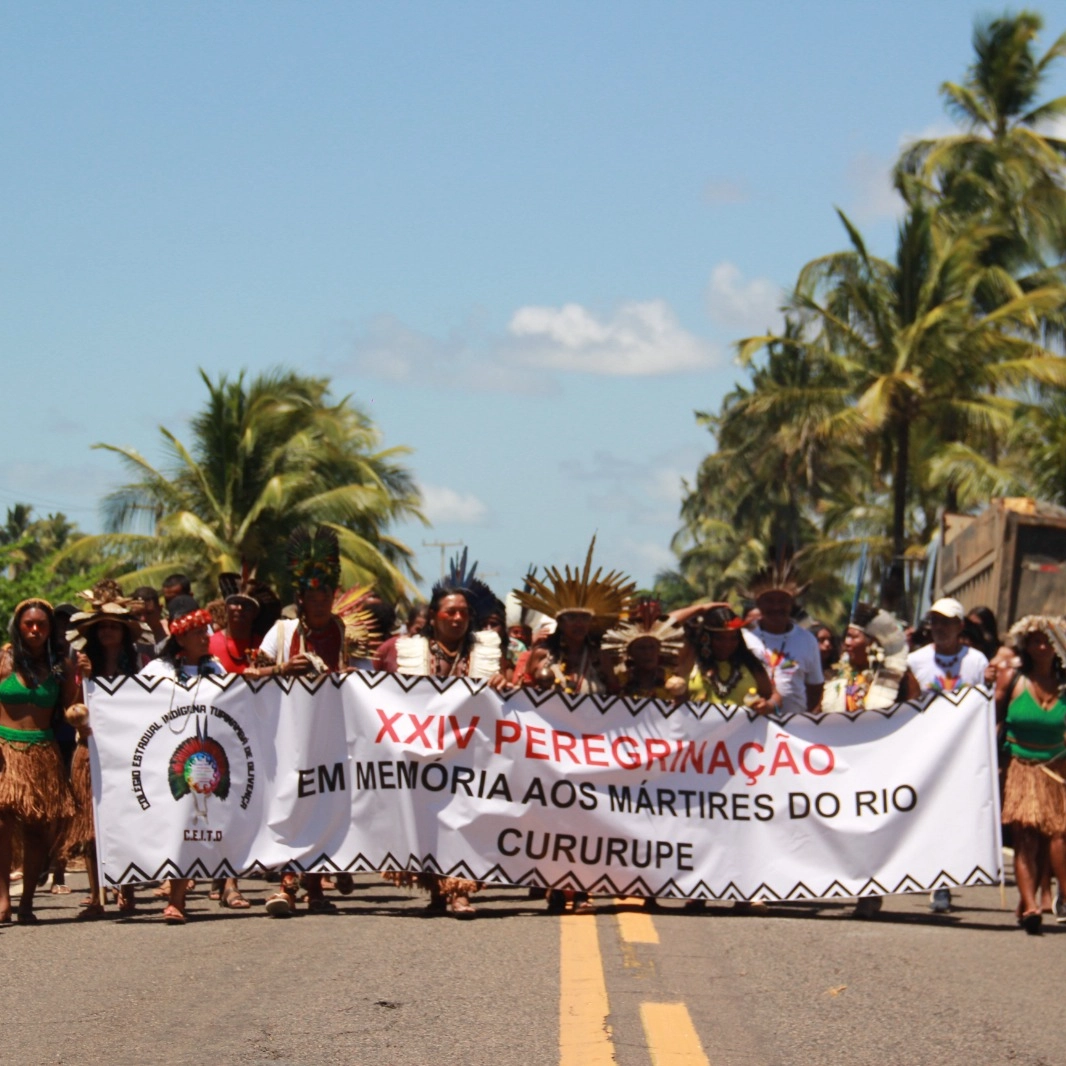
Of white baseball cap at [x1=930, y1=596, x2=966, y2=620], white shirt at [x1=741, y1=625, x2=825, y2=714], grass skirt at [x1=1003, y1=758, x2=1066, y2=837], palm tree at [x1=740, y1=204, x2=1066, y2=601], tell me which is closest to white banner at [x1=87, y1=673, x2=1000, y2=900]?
grass skirt at [x1=1003, y1=758, x2=1066, y2=837]

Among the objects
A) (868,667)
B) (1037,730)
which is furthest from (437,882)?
(868,667)

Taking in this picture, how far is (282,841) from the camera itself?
409 inches

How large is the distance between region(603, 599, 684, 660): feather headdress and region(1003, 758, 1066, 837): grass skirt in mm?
2099

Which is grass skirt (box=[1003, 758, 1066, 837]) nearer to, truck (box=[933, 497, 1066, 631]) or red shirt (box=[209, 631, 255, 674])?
red shirt (box=[209, 631, 255, 674])

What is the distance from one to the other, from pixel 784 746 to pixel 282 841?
2.93m

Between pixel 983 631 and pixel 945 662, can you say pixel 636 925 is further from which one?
pixel 983 631

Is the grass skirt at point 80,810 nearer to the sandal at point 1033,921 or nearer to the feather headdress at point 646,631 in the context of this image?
the feather headdress at point 646,631

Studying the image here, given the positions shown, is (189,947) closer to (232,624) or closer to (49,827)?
(49,827)

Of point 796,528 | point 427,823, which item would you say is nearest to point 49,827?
point 427,823

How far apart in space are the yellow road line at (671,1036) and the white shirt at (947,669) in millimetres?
5049

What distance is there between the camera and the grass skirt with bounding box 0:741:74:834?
10258 mm

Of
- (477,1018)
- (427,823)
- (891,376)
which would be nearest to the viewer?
(477,1018)

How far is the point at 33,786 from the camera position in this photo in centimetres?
1031

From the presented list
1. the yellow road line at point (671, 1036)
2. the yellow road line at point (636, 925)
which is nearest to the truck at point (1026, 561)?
the yellow road line at point (636, 925)
